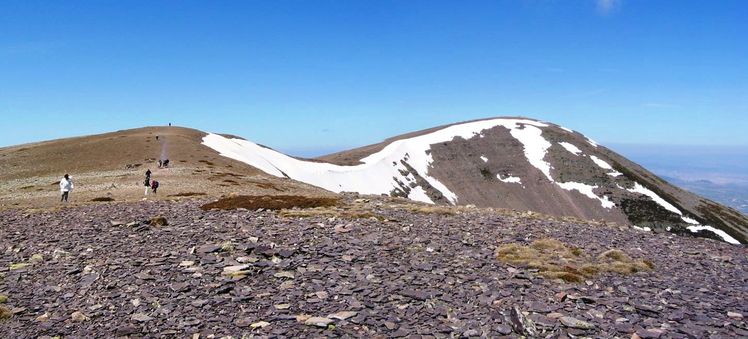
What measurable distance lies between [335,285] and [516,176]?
5420 inches

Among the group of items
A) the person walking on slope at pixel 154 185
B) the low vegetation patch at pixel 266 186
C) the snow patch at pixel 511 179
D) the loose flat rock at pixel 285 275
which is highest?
the person walking on slope at pixel 154 185

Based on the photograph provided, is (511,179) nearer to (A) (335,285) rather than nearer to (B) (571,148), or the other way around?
(B) (571,148)

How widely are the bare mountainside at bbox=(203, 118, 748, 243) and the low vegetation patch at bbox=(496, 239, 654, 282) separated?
3312 inches

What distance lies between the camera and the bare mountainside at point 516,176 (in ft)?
392

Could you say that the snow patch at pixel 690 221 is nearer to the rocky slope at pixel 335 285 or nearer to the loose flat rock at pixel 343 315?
the rocky slope at pixel 335 285

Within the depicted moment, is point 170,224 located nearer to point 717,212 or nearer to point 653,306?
point 653,306

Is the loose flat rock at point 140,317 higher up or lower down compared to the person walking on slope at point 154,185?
lower down

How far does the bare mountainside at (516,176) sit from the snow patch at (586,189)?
11.8 inches

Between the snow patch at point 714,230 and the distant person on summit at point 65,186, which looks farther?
the snow patch at point 714,230

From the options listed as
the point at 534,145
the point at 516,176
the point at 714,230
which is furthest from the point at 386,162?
the point at 714,230

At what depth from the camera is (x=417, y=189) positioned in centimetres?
12862

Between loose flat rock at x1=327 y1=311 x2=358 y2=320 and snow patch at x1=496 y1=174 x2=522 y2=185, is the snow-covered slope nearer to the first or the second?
snow patch at x1=496 y1=174 x2=522 y2=185

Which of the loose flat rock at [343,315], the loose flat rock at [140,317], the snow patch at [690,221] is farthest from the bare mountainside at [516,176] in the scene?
the loose flat rock at [343,315]

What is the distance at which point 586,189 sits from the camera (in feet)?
455
